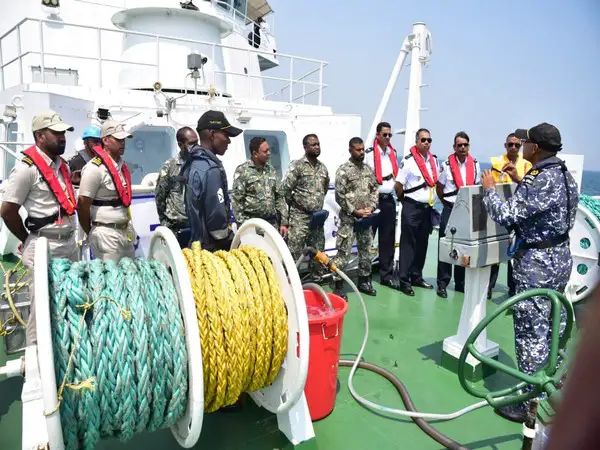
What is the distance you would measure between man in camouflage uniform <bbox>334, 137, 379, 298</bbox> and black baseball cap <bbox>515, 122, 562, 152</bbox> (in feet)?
8.04

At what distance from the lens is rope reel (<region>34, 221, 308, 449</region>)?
2.03 metres

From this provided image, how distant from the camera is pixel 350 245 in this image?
18.0 ft

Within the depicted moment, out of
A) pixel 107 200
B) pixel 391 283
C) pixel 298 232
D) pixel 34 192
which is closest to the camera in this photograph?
pixel 34 192

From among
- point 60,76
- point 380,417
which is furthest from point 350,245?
point 60,76

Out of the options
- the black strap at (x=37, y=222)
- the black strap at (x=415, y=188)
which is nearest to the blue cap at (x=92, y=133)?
the black strap at (x=37, y=222)

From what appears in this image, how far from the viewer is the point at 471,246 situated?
11.6ft

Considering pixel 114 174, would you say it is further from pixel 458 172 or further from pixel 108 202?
pixel 458 172

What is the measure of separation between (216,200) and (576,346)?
132 inches

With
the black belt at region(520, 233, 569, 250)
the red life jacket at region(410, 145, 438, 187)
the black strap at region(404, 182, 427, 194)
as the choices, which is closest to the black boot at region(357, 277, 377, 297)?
the black strap at region(404, 182, 427, 194)

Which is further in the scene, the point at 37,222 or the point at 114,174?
the point at 114,174

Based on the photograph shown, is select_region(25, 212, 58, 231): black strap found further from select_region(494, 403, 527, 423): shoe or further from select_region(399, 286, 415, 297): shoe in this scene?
select_region(399, 286, 415, 297): shoe

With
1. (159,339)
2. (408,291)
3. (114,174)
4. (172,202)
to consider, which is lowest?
(408,291)

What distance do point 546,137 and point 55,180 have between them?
3575 millimetres

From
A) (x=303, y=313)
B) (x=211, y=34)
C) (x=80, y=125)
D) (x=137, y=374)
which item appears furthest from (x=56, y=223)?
(x=211, y=34)
